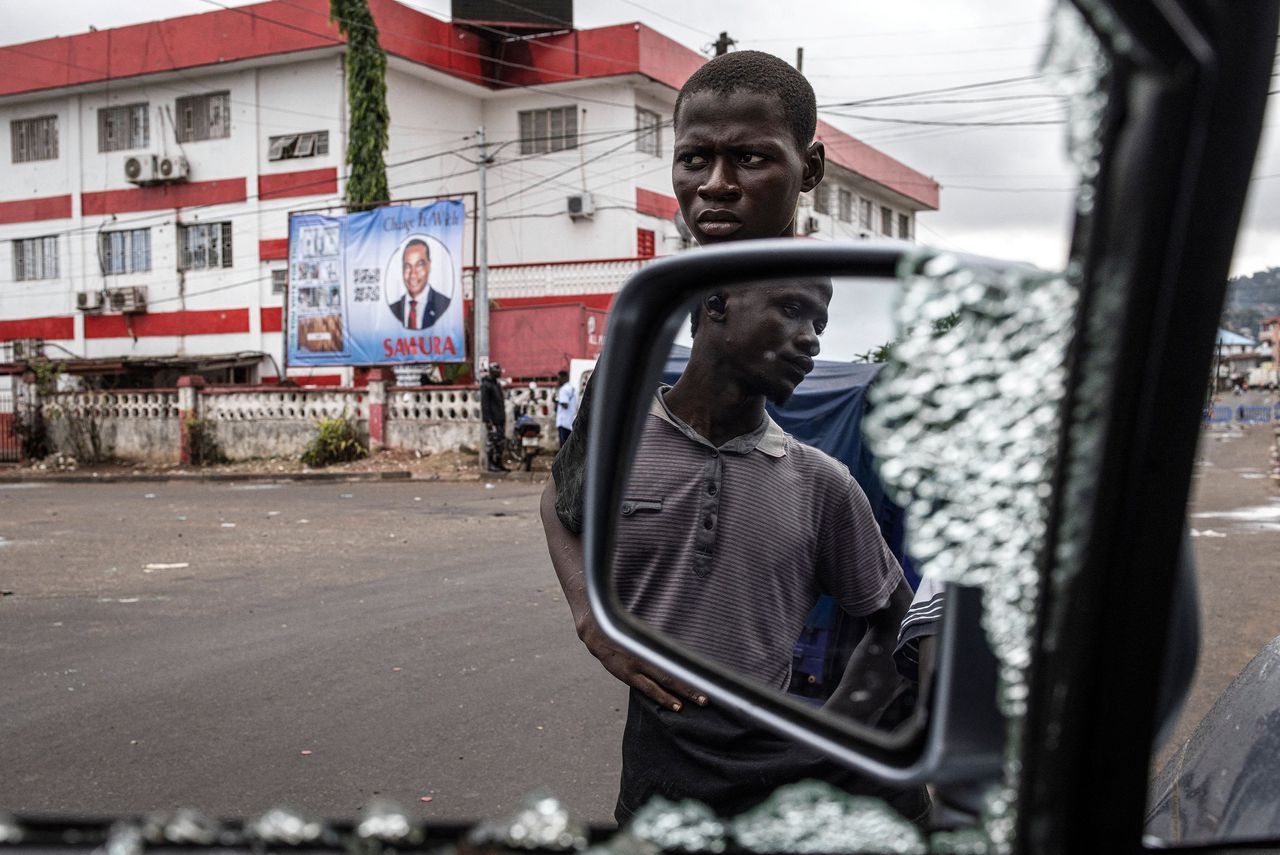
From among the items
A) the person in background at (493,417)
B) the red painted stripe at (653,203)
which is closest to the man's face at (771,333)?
the person in background at (493,417)

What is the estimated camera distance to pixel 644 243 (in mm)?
22531

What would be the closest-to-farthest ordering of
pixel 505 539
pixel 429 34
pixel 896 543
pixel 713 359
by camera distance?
pixel 896 543
pixel 713 359
pixel 505 539
pixel 429 34

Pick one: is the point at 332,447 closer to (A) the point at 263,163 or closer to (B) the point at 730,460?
(A) the point at 263,163

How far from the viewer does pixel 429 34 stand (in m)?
21.7

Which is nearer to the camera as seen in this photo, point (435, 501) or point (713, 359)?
point (713, 359)

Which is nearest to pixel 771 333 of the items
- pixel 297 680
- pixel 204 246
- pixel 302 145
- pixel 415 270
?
pixel 297 680

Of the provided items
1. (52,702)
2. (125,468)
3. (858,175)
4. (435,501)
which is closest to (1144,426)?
(858,175)

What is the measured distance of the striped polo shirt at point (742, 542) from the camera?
91 cm

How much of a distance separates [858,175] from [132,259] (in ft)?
77.1

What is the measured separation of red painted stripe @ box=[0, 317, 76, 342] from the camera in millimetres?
24375

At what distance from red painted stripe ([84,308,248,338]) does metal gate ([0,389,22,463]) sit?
12.9ft

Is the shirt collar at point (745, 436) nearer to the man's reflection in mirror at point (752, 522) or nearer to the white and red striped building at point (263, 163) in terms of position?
the man's reflection in mirror at point (752, 522)

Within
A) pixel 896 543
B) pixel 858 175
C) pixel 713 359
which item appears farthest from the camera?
pixel 858 175

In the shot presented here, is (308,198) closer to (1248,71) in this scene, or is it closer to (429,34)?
(429,34)
